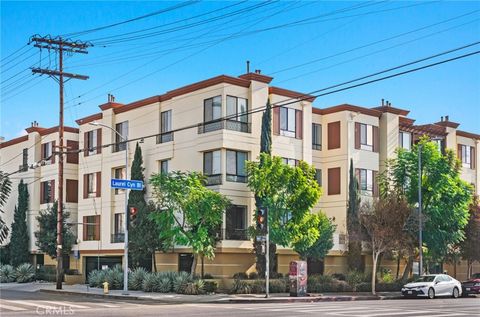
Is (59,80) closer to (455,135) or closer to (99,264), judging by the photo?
(99,264)

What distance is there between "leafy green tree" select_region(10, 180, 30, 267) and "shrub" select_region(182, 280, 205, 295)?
25.2 metres

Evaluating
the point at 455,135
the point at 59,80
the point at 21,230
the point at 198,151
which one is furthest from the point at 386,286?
the point at 21,230

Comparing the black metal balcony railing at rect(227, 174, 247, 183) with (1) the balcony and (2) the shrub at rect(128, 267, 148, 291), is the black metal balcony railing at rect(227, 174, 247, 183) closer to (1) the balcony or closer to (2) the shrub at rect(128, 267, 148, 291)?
(1) the balcony

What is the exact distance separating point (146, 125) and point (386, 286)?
19.1 meters

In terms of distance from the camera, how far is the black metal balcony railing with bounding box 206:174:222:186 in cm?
4081

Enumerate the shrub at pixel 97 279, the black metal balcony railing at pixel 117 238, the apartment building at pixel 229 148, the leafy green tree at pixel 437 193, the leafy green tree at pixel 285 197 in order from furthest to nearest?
1. the black metal balcony railing at pixel 117 238
2. the leafy green tree at pixel 437 193
3. the shrub at pixel 97 279
4. the apartment building at pixel 229 148
5. the leafy green tree at pixel 285 197

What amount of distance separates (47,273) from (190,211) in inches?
784

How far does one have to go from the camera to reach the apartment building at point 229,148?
41.4 metres

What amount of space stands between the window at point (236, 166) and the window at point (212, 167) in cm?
60

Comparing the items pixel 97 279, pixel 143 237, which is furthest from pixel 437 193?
pixel 97 279

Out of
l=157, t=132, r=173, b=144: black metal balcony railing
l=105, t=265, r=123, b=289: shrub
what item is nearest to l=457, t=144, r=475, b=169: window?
l=157, t=132, r=173, b=144: black metal balcony railing

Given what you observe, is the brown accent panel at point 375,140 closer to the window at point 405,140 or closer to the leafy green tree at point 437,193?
the window at point 405,140

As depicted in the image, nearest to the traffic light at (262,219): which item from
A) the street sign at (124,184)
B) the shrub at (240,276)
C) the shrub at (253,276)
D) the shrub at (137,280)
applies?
the street sign at (124,184)

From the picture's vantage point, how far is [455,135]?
56688mm
